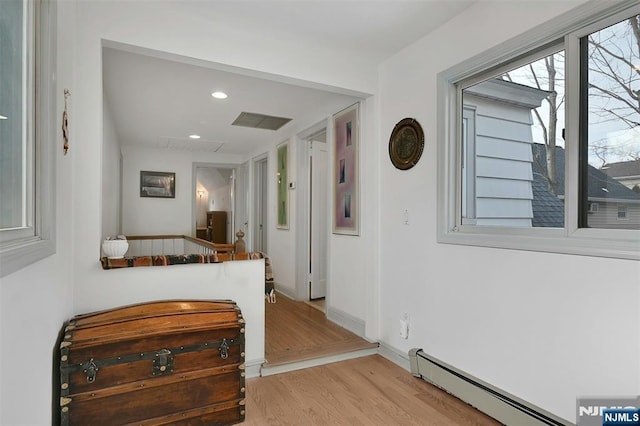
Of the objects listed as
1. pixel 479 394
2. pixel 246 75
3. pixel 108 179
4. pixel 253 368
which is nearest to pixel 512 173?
pixel 479 394

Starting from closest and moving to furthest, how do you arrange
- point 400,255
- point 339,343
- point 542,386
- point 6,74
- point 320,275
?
point 6,74 < point 542,386 < point 400,255 < point 339,343 < point 320,275

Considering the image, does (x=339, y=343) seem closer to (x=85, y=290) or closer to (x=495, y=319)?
(x=495, y=319)

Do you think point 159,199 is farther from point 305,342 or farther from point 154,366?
point 154,366

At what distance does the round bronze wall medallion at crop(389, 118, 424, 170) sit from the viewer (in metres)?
2.74

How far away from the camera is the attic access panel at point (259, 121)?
440 cm

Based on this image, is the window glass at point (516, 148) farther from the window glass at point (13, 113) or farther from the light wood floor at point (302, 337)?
the window glass at point (13, 113)

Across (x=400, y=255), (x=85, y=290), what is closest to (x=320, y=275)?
(x=400, y=255)

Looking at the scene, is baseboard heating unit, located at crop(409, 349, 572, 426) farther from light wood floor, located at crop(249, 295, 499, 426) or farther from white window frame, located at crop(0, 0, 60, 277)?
white window frame, located at crop(0, 0, 60, 277)

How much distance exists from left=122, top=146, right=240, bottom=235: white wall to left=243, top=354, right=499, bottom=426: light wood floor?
4.62 metres

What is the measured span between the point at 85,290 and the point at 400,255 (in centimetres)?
227

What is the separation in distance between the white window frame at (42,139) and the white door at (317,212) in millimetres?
3413

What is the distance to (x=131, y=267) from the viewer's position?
7.44ft

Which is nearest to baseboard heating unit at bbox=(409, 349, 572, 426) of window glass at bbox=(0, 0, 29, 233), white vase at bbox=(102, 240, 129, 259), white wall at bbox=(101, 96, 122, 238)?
white vase at bbox=(102, 240, 129, 259)

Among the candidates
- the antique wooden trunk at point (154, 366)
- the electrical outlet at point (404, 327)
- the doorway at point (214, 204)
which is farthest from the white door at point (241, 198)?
the antique wooden trunk at point (154, 366)
